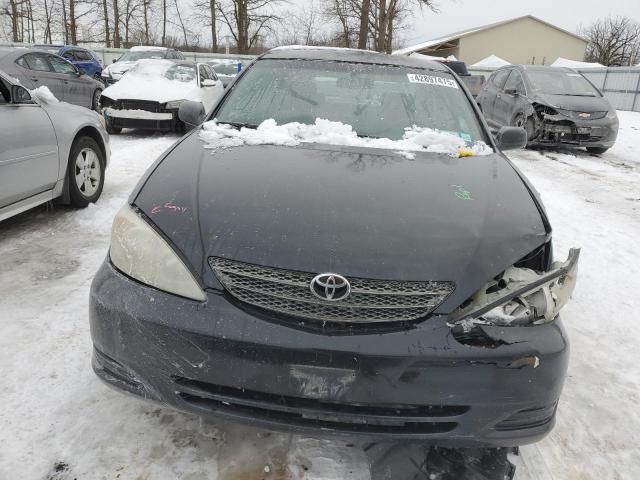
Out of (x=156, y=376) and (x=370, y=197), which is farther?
(x=370, y=197)

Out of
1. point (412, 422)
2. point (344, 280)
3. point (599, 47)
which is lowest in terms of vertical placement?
point (412, 422)

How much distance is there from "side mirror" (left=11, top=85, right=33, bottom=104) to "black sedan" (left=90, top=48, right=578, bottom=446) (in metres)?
2.70

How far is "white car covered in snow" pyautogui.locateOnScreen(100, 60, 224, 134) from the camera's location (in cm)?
965

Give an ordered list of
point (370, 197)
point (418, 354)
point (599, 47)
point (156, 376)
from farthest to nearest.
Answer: point (599, 47), point (370, 197), point (156, 376), point (418, 354)

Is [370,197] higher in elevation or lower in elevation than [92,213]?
higher

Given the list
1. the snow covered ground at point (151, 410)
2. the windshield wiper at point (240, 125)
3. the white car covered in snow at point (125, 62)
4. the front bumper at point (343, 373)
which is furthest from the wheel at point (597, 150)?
the white car covered in snow at point (125, 62)

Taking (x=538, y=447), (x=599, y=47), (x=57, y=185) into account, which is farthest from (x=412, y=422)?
(x=599, y=47)

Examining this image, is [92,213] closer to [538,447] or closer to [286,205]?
[286,205]

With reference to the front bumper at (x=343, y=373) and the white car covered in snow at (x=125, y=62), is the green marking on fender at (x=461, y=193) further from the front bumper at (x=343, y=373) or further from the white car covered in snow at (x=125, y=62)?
the white car covered in snow at (x=125, y=62)

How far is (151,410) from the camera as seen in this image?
2.25 m

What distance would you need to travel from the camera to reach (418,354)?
1674 millimetres

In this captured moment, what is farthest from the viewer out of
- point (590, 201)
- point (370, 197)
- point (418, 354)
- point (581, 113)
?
point (581, 113)

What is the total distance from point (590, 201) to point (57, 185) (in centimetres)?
609

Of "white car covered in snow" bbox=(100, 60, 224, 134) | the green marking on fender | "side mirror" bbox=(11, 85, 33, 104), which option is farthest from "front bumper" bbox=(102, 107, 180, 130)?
the green marking on fender
